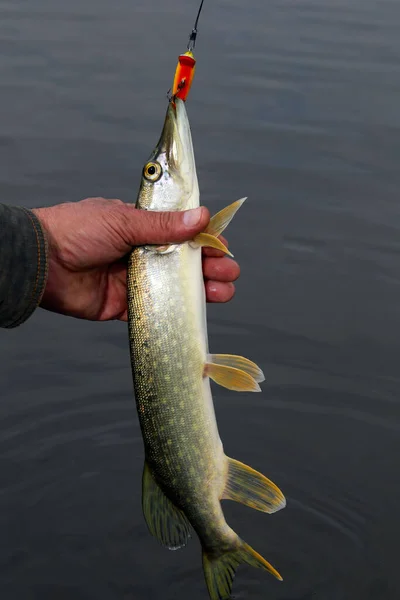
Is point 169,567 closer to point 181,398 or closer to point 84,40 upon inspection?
point 181,398

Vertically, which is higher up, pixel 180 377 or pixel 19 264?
pixel 19 264

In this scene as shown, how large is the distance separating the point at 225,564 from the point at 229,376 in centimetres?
77

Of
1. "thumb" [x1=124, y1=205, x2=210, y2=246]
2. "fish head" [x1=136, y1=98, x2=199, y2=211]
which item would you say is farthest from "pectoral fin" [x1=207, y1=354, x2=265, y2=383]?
"fish head" [x1=136, y1=98, x2=199, y2=211]

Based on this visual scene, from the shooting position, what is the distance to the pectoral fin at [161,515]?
332cm

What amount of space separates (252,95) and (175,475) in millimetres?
5904

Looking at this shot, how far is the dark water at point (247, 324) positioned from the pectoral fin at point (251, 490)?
3.45ft

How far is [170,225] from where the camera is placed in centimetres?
317

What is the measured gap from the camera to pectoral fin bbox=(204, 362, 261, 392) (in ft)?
10.5

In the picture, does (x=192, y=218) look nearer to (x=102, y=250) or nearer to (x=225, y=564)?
(x=102, y=250)

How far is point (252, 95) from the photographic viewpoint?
27.8 ft

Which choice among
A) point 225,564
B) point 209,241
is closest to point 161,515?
point 225,564

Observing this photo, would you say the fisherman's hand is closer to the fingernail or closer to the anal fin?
the fingernail

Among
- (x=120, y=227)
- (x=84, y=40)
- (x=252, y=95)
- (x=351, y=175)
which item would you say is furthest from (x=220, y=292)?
(x=84, y=40)

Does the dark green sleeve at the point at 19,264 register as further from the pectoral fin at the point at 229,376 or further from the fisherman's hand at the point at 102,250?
the pectoral fin at the point at 229,376
